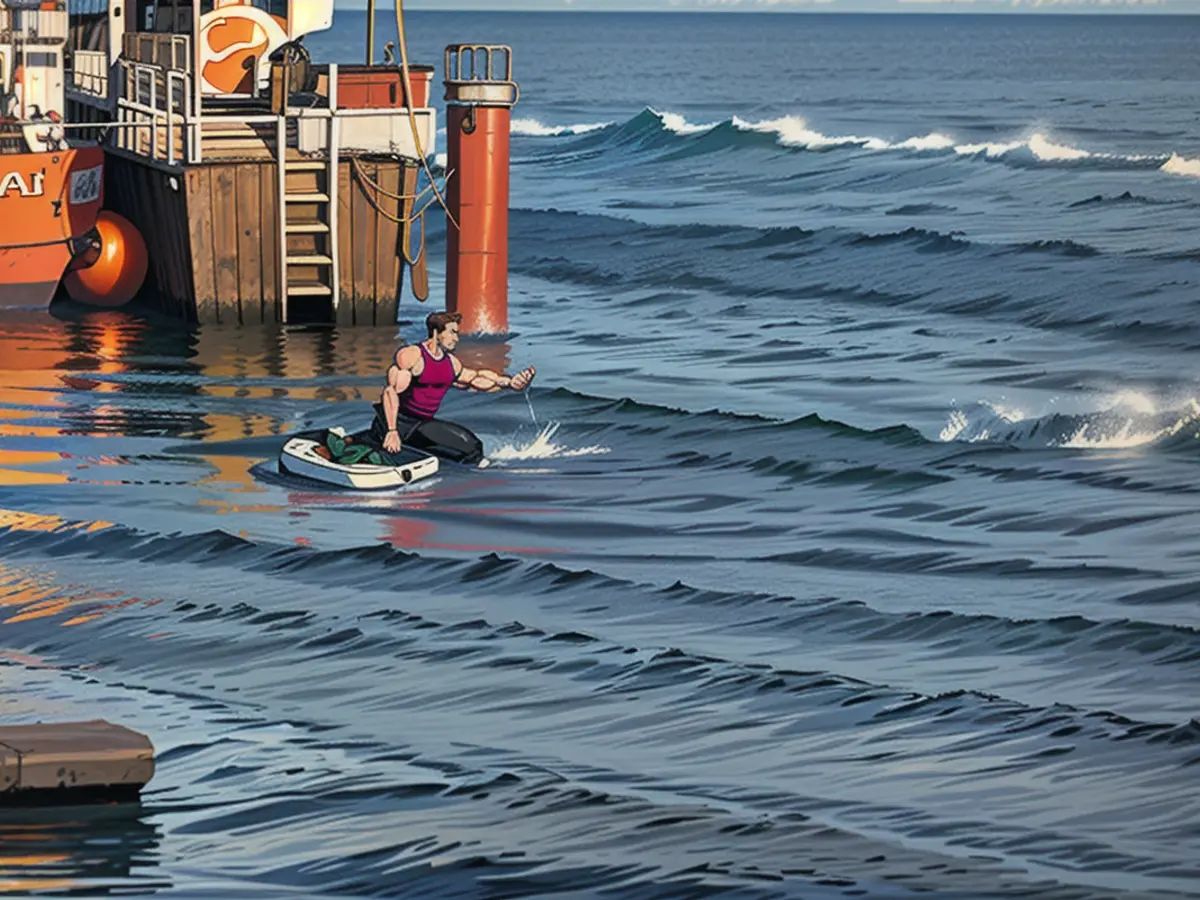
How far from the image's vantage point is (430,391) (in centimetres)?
1568

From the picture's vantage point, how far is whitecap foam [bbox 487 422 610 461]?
16.7 metres

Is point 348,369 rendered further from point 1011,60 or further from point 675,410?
point 1011,60

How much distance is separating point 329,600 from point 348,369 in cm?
927

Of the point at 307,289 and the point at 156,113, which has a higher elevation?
the point at 156,113

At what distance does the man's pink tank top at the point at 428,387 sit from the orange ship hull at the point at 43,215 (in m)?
9.04

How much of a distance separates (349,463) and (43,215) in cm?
995

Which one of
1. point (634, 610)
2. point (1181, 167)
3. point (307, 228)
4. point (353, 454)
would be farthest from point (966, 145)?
point (634, 610)

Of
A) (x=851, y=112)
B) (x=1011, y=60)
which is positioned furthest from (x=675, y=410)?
(x=1011, y=60)

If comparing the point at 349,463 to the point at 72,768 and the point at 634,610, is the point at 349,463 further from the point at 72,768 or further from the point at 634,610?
the point at 72,768

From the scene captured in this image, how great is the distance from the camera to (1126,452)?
17.7 meters

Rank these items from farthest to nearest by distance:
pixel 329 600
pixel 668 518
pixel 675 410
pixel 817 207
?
pixel 817 207 < pixel 675 410 < pixel 668 518 < pixel 329 600

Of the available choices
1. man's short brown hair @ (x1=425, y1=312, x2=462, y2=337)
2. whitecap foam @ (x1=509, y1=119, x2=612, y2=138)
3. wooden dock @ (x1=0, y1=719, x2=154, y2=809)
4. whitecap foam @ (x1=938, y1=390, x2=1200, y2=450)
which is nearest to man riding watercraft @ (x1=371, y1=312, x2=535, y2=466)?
man's short brown hair @ (x1=425, y1=312, x2=462, y2=337)

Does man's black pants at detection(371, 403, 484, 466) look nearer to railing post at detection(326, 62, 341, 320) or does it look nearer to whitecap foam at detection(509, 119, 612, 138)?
railing post at detection(326, 62, 341, 320)

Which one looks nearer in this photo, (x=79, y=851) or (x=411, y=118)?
(x=79, y=851)
